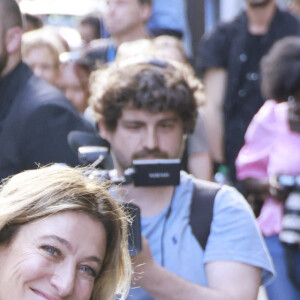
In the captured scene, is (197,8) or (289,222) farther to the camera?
(197,8)

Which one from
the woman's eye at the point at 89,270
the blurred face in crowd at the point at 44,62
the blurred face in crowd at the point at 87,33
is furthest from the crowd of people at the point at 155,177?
the blurred face in crowd at the point at 87,33

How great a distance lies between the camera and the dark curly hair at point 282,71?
14.0 feet

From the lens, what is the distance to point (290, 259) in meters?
3.94

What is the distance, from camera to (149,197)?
3311 millimetres

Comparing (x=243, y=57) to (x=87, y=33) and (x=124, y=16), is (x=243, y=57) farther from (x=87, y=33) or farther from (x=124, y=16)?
(x=87, y=33)

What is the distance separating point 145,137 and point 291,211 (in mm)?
781

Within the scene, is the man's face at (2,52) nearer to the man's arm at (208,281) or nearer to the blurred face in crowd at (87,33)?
the man's arm at (208,281)

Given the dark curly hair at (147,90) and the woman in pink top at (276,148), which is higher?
the dark curly hair at (147,90)

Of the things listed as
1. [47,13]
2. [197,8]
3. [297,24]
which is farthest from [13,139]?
[47,13]

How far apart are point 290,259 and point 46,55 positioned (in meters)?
2.51

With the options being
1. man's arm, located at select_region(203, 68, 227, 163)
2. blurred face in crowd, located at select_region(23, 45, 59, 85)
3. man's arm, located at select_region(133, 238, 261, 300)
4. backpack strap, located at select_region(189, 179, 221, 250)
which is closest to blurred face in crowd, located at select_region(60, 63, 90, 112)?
blurred face in crowd, located at select_region(23, 45, 59, 85)

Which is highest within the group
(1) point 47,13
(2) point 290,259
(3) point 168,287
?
(3) point 168,287

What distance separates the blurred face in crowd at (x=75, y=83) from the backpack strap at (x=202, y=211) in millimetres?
2968

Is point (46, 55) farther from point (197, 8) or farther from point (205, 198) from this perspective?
point (205, 198)
